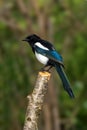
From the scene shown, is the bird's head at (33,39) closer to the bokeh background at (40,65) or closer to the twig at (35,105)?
the twig at (35,105)

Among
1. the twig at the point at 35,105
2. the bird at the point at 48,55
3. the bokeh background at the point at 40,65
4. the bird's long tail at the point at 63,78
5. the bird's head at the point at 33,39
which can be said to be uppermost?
the bokeh background at the point at 40,65

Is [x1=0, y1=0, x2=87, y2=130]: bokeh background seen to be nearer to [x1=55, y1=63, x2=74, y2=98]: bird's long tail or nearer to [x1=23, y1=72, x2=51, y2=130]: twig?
[x1=55, y1=63, x2=74, y2=98]: bird's long tail

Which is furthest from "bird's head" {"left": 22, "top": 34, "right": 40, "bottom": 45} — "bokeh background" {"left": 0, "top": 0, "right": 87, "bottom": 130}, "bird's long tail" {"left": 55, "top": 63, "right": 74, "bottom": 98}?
"bokeh background" {"left": 0, "top": 0, "right": 87, "bottom": 130}

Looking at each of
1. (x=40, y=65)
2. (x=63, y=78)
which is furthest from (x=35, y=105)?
(x=40, y=65)

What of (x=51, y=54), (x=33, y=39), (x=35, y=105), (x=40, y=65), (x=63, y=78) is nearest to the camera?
(x=35, y=105)

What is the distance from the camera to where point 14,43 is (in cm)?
1159

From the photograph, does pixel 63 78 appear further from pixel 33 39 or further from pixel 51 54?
pixel 33 39

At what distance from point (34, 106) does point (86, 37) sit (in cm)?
704

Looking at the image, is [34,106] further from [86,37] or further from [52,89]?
[86,37]

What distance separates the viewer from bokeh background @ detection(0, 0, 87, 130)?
10727 millimetres

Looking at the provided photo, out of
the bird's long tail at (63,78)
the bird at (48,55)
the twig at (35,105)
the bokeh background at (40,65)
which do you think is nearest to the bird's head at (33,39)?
the bird at (48,55)

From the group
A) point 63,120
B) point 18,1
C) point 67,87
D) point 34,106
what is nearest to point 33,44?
point 67,87

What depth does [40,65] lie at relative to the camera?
35.1 ft

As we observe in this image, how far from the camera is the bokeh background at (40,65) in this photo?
10.7m
